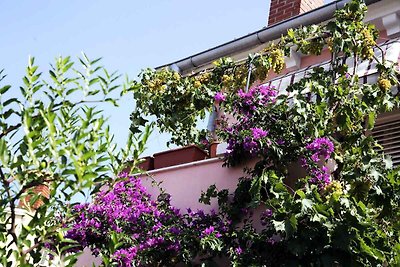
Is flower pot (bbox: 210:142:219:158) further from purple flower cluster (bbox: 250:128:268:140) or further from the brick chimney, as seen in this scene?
the brick chimney

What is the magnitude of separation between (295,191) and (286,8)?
25.5ft

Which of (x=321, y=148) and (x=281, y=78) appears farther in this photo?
(x=281, y=78)

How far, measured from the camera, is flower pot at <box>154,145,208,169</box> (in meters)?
9.34

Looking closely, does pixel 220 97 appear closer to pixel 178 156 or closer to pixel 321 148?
pixel 178 156

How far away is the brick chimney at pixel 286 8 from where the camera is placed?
13.2 m

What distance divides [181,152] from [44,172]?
249 inches

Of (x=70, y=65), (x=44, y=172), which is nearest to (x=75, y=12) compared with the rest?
(x=70, y=65)

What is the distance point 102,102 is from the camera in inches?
147

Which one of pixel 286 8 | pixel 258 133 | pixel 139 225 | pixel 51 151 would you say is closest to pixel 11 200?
pixel 51 151

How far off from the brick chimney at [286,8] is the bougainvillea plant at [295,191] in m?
4.70

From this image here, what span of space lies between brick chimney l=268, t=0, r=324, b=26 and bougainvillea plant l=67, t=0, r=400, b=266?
4704 millimetres

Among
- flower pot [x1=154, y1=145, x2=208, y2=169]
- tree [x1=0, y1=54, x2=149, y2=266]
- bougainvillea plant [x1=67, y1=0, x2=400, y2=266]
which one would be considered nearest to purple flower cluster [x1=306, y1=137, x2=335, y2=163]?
bougainvillea plant [x1=67, y1=0, x2=400, y2=266]

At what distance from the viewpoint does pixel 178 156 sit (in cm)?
952

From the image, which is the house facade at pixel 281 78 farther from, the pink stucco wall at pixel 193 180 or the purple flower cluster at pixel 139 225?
the purple flower cluster at pixel 139 225
